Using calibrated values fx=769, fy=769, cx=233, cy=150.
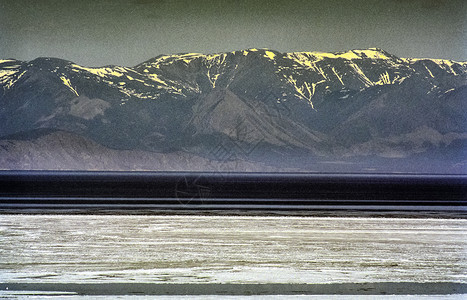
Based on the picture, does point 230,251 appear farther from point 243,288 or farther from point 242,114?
point 242,114

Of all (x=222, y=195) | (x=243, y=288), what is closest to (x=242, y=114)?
(x=222, y=195)

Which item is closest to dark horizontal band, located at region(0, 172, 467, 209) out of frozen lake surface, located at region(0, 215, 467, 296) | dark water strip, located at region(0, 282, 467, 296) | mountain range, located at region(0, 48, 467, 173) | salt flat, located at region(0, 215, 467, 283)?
salt flat, located at region(0, 215, 467, 283)

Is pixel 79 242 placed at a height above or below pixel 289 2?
below

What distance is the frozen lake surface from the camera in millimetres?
10750

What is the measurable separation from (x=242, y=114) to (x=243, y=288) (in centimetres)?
14758

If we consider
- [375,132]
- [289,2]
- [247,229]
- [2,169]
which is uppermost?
[289,2]

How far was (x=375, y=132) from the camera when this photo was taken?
6649 inches

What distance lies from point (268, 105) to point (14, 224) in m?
155

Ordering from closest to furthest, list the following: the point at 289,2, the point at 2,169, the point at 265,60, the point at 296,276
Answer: the point at 296,276 < the point at 289,2 < the point at 265,60 < the point at 2,169

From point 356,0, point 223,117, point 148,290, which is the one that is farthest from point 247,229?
point 223,117

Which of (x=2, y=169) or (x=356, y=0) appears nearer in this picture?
(x=356, y=0)

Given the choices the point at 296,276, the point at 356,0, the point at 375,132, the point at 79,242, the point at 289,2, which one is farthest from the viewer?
the point at 375,132

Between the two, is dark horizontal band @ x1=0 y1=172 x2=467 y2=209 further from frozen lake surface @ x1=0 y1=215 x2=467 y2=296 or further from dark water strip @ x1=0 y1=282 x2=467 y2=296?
dark water strip @ x1=0 y1=282 x2=467 y2=296

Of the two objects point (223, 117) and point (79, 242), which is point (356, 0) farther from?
point (79, 242)
